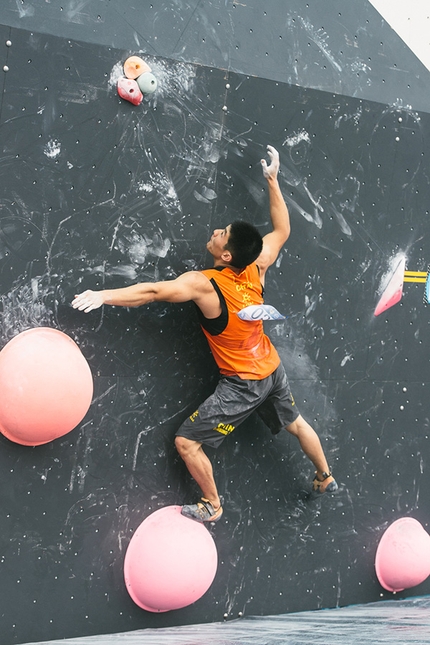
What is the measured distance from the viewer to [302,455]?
4430mm

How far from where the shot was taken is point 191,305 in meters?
4.03

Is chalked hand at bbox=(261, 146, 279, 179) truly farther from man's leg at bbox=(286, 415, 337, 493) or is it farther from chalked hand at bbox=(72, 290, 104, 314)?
man's leg at bbox=(286, 415, 337, 493)

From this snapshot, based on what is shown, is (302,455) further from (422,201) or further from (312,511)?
(422,201)

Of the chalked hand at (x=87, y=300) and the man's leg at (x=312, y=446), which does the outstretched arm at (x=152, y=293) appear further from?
the man's leg at (x=312, y=446)

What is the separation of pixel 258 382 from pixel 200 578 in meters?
0.98

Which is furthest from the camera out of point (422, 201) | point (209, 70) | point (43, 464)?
point (422, 201)

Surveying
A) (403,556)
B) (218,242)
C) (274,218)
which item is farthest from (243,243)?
(403,556)

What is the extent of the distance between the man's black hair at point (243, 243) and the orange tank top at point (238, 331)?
95 mm

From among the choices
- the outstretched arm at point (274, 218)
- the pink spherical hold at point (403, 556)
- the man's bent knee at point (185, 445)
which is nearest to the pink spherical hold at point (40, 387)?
the man's bent knee at point (185, 445)

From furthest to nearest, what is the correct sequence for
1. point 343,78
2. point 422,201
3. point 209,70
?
point 422,201, point 343,78, point 209,70

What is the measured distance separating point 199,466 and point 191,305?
807mm

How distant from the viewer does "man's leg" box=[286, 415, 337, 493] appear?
13.7ft

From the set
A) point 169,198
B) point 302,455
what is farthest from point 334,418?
point 169,198

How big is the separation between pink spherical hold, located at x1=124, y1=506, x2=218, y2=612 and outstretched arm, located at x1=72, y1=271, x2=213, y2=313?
1099mm
